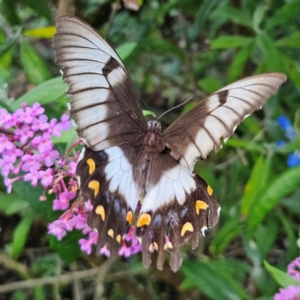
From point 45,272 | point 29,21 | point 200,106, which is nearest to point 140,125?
point 200,106

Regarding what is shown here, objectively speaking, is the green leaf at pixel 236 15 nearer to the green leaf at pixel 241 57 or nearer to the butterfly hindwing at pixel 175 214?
the green leaf at pixel 241 57

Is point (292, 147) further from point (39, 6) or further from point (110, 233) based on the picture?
point (39, 6)

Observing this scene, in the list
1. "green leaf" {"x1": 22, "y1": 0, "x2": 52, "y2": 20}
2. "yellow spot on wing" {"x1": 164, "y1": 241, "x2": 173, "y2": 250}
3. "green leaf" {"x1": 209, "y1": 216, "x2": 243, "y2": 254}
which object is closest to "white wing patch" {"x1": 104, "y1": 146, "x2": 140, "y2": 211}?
"yellow spot on wing" {"x1": 164, "y1": 241, "x2": 173, "y2": 250}

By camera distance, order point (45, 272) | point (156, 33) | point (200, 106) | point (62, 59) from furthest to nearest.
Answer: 1. point (156, 33)
2. point (45, 272)
3. point (200, 106)
4. point (62, 59)

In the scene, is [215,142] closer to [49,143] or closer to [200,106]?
[200,106]

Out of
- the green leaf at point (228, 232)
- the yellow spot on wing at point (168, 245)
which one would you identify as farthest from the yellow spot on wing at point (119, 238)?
the green leaf at point (228, 232)
